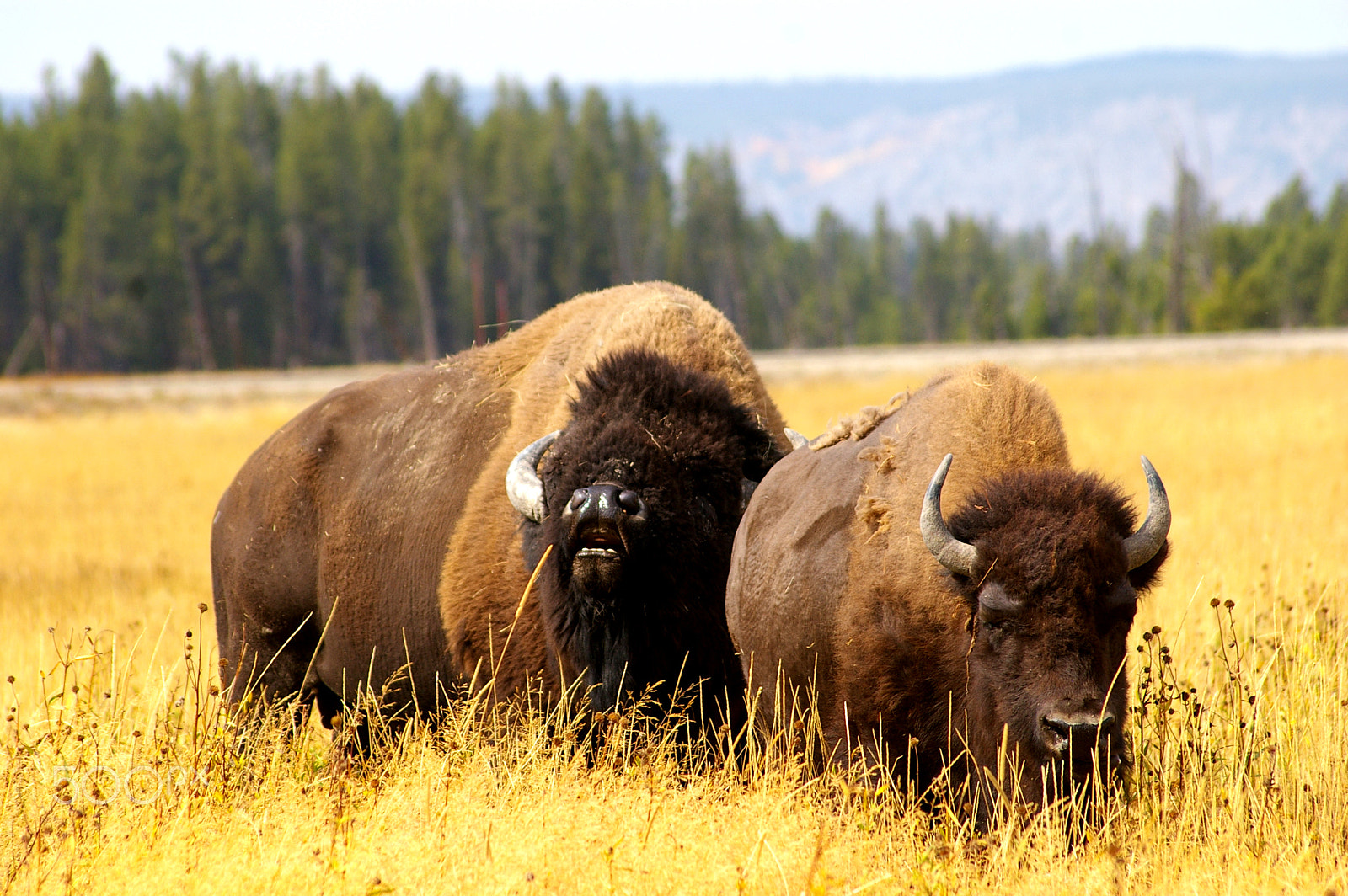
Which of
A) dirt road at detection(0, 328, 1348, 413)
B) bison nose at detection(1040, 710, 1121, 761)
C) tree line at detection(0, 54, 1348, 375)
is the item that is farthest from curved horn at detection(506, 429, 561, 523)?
tree line at detection(0, 54, 1348, 375)

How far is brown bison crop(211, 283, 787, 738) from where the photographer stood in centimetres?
484

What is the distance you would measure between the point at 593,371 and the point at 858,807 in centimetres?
219

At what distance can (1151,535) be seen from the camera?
3.71 m

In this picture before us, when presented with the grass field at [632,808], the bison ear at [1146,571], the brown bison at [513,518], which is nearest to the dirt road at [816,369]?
the brown bison at [513,518]

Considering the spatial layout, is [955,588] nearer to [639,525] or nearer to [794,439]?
[639,525]

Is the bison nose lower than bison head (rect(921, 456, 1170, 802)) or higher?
lower

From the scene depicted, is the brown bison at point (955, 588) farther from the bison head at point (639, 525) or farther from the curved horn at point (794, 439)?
the curved horn at point (794, 439)

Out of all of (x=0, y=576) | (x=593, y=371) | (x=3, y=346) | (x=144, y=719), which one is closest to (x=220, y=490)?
(x=0, y=576)

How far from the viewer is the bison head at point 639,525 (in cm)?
469

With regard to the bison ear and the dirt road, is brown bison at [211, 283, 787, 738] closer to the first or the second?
the bison ear

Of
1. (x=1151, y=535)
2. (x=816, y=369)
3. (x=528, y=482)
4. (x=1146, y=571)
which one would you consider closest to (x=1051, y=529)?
(x=1151, y=535)

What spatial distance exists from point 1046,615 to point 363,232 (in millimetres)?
70653

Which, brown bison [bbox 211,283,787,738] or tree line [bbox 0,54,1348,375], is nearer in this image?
brown bison [bbox 211,283,787,738]

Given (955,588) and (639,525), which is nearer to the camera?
(955,588)
